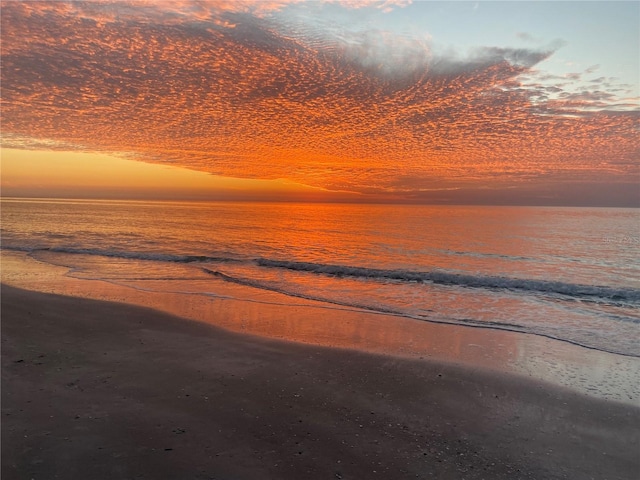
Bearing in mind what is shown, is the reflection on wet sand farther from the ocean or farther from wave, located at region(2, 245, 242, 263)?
wave, located at region(2, 245, 242, 263)

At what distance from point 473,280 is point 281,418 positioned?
687 inches

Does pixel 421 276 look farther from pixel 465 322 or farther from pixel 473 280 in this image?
pixel 465 322

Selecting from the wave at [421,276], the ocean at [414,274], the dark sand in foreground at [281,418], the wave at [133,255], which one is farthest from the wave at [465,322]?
the wave at [133,255]

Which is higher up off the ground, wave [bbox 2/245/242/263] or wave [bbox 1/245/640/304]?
wave [bbox 2/245/242/263]

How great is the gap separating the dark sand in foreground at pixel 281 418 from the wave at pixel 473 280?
43.0 feet

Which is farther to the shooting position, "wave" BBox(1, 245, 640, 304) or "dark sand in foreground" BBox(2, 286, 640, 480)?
"wave" BBox(1, 245, 640, 304)

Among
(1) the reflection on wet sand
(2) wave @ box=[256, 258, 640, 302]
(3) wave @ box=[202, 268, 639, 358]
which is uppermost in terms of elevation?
(1) the reflection on wet sand

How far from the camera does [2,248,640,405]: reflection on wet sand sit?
8.70 meters

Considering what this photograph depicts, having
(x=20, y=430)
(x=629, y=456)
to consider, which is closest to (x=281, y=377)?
(x=20, y=430)

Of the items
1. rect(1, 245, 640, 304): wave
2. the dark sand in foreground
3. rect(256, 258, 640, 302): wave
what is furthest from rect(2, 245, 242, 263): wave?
the dark sand in foreground

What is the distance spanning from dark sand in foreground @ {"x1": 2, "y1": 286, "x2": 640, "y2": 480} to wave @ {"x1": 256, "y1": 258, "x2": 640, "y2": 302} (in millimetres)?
13120

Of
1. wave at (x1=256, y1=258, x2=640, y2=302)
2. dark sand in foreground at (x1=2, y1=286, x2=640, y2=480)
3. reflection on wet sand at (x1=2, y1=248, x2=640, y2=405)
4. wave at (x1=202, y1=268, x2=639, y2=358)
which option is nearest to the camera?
dark sand in foreground at (x1=2, y1=286, x2=640, y2=480)

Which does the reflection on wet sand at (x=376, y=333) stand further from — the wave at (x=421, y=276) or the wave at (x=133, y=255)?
the wave at (x=133, y=255)

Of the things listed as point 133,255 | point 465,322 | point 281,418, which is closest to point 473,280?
point 465,322
